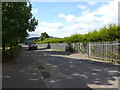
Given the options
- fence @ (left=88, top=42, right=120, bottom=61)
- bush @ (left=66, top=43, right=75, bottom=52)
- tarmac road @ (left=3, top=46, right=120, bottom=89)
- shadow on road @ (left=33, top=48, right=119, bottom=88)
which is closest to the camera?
tarmac road @ (left=3, top=46, right=120, bottom=89)

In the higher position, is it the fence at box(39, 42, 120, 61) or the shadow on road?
the fence at box(39, 42, 120, 61)

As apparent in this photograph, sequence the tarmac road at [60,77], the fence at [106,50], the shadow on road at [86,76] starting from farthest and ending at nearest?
the fence at [106,50], the shadow on road at [86,76], the tarmac road at [60,77]

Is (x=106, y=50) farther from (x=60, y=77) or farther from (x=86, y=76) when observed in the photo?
(x=60, y=77)

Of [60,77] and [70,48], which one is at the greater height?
[70,48]

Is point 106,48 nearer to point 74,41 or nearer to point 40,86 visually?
point 40,86

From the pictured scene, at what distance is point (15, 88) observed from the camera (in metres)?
4.84

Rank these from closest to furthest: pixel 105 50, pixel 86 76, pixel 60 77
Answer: pixel 60 77
pixel 86 76
pixel 105 50

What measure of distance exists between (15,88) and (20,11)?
263 inches

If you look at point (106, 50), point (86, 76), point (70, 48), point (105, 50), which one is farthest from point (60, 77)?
point (70, 48)

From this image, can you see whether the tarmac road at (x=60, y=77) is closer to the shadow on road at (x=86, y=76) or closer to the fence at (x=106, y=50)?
the shadow on road at (x=86, y=76)

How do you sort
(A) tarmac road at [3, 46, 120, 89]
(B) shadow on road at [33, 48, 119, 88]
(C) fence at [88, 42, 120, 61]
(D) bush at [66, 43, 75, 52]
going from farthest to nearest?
(D) bush at [66, 43, 75, 52] < (C) fence at [88, 42, 120, 61] < (B) shadow on road at [33, 48, 119, 88] < (A) tarmac road at [3, 46, 120, 89]

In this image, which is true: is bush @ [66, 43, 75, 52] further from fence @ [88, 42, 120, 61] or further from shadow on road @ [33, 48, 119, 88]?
shadow on road @ [33, 48, 119, 88]

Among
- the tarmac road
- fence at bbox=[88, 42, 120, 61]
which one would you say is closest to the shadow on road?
the tarmac road

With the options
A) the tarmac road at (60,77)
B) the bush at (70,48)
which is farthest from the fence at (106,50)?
the bush at (70,48)
